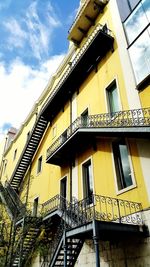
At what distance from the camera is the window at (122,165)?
9.70 metres

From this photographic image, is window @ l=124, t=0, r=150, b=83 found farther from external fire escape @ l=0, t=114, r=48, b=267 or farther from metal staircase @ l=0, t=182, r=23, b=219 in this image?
metal staircase @ l=0, t=182, r=23, b=219

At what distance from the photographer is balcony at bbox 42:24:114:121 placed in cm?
1410

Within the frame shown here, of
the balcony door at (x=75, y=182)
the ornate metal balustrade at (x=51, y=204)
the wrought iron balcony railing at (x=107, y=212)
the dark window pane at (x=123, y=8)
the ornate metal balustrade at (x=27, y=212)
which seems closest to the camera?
the wrought iron balcony railing at (x=107, y=212)

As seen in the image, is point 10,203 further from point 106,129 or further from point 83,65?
point 83,65

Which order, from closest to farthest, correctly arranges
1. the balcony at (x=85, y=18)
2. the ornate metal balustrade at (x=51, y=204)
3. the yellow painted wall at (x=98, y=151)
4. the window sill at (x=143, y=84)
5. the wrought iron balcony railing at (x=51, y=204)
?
the yellow painted wall at (x=98, y=151) < the window sill at (x=143, y=84) < the ornate metal balustrade at (x=51, y=204) < the wrought iron balcony railing at (x=51, y=204) < the balcony at (x=85, y=18)

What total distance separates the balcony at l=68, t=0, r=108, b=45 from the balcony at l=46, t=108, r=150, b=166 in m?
8.86

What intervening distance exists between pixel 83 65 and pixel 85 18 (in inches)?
201

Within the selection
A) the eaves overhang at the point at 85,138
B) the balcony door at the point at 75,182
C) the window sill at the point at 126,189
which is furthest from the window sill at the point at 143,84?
the balcony door at the point at 75,182

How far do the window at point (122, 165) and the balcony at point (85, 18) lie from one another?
37.7 feet

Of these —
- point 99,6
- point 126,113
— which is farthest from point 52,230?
point 99,6

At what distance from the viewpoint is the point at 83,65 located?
1581 cm

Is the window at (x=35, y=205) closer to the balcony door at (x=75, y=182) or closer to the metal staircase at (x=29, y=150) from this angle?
the metal staircase at (x=29, y=150)

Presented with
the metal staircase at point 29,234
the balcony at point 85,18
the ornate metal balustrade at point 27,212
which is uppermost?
the balcony at point 85,18

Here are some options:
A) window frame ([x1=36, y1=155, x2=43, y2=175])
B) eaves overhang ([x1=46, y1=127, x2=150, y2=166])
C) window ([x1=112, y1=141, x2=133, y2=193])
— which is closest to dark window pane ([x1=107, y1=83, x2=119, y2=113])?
eaves overhang ([x1=46, y1=127, x2=150, y2=166])
